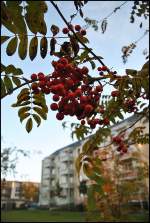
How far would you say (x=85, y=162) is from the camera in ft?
9.23

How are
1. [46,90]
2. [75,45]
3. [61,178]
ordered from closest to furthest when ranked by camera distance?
[75,45] → [46,90] → [61,178]

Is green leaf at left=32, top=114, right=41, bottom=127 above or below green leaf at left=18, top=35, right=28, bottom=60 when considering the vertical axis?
below

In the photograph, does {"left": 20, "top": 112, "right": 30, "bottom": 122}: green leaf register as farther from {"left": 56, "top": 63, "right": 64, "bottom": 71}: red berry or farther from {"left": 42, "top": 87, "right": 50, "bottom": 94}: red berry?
{"left": 56, "top": 63, "right": 64, "bottom": 71}: red berry

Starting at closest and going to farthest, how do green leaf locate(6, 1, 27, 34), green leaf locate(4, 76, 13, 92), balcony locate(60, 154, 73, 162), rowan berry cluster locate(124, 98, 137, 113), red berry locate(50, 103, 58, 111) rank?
green leaf locate(6, 1, 27, 34) → red berry locate(50, 103, 58, 111) → green leaf locate(4, 76, 13, 92) → rowan berry cluster locate(124, 98, 137, 113) → balcony locate(60, 154, 73, 162)

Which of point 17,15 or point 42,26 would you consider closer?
point 17,15

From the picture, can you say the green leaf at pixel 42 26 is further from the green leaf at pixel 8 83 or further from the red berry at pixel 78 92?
the green leaf at pixel 8 83

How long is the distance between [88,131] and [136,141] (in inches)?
33.3

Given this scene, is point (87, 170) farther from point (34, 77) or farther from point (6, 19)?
point (6, 19)

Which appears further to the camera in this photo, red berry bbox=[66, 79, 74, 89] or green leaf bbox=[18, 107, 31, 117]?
green leaf bbox=[18, 107, 31, 117]

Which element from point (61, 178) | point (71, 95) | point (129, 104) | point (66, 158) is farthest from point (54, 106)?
point (61, 178)

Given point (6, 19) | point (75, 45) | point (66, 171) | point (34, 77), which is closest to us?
point (6, 19)

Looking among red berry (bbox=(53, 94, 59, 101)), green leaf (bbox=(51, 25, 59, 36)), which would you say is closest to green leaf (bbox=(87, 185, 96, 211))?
red berry (bbox=(53, 94, 59, 101))

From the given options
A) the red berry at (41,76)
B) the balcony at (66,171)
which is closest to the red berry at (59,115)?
the red berry at (41,76)

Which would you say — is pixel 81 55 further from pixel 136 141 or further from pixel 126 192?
pixel 126 192
